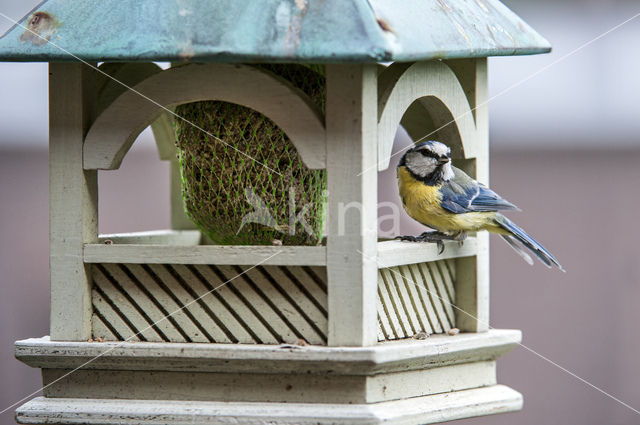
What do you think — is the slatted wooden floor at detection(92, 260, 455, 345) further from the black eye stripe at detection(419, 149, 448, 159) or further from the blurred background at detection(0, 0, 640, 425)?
the blurred background at detection(0, 0, 640, 425)

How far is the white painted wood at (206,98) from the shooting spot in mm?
2480

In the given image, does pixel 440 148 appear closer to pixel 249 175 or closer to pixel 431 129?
pixel 431 129

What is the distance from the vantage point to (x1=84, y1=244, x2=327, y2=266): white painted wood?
2502 millimetres

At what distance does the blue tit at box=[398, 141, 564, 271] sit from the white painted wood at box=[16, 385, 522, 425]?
20.5 inches

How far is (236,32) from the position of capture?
2.32 m

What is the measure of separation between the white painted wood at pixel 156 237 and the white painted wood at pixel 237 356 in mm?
442

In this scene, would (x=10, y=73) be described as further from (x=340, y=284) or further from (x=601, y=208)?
(x=340, y=284)

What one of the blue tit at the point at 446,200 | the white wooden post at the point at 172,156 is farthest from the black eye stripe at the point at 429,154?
the white wooden post at the point at 172,156

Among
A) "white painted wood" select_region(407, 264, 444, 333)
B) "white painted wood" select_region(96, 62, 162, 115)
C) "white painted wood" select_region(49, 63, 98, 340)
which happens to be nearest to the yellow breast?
"white painted wood" select_region(407, 264, 444, 333)

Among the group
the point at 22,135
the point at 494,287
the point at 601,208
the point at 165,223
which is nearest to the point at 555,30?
the point at 601,208

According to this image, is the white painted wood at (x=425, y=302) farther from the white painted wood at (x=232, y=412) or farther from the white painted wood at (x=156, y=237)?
the white painted wood at (x=156, y=237)

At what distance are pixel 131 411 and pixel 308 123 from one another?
2.83ft

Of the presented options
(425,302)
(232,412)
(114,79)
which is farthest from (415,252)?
(114,79)

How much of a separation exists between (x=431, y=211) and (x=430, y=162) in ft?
0.60
